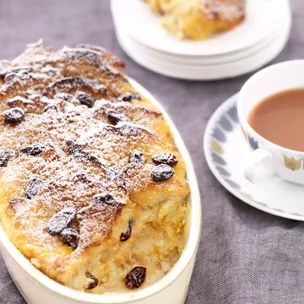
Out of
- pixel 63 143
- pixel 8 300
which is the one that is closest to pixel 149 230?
pixel 63 143

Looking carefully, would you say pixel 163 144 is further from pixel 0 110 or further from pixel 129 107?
pixel 0 110

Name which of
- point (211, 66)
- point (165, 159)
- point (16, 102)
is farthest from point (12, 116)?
point (211, 66)

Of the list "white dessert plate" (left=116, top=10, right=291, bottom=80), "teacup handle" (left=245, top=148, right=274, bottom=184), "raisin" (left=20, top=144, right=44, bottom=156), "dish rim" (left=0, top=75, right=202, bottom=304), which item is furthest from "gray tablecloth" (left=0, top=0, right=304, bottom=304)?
"raisin" (left=20, top=144, right=44, bottom=156)

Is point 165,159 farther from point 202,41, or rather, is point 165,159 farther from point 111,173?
point 202,41

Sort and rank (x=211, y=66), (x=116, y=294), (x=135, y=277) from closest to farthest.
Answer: (x=116, y=294) < (x=135, y=277) < (x=211, y=66)

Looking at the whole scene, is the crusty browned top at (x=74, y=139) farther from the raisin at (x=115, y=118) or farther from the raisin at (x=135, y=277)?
the raisin at (x=135, y=277)

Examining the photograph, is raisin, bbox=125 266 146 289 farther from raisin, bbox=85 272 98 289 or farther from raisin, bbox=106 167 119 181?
raisin, bbox=106 167 119 181
